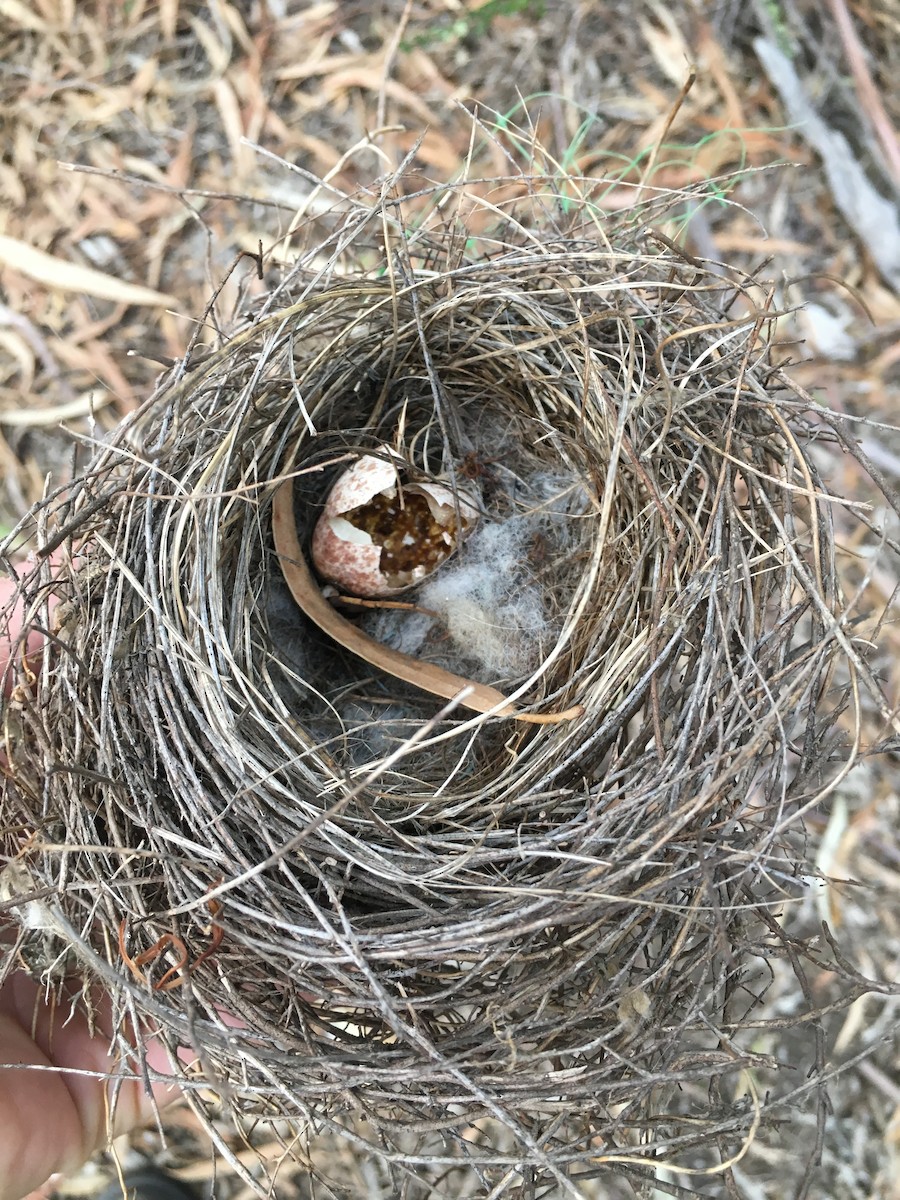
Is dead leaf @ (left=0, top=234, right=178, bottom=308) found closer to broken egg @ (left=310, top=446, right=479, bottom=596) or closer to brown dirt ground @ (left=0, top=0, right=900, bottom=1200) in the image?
brown dirt ground @ (left=0, top=0, right=900, bottom=1200)

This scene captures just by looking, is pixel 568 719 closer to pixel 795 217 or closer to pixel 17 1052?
pixel 17 1052

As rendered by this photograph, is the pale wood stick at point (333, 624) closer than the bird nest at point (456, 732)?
No

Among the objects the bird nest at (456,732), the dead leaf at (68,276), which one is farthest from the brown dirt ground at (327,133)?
the bird nest at (456,732)

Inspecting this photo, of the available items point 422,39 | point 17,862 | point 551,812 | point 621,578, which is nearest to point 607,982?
point 551,812

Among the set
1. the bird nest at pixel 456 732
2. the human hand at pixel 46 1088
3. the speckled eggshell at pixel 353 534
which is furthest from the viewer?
the speckled eggshell at pixel 353 534

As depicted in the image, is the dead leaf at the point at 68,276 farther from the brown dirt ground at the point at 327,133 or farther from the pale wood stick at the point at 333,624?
the pale wood stick at the point at 333,624

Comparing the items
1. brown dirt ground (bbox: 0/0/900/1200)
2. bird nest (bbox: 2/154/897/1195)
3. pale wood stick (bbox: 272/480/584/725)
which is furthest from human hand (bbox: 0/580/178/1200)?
brown dirt ground (bbox: 0/0/900/1200)
